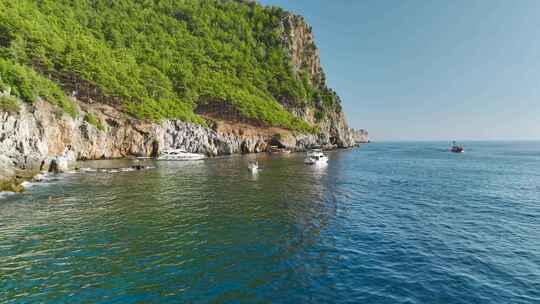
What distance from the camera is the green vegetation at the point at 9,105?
47.4 m

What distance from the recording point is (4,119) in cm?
4625

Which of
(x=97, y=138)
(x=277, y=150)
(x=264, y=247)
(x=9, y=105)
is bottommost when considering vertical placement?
(x=264, y=247)

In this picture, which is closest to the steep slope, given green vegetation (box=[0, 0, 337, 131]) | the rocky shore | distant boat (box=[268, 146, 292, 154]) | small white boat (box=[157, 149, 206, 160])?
the rocky shore

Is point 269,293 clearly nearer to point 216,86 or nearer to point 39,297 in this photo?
point 39,297

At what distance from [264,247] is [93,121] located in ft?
253

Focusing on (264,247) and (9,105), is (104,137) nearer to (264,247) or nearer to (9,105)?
(9,105)

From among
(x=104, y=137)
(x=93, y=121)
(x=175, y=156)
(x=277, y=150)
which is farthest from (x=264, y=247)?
(x=277, y=150)

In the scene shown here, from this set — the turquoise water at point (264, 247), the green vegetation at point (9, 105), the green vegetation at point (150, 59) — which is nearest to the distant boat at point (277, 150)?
the green vegetation at point (150, 59)

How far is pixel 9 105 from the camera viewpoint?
48.4 metres

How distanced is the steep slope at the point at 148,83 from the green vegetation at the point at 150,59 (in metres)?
0.43

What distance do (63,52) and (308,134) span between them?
104m

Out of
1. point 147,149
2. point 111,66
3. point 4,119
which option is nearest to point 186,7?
point 111,66

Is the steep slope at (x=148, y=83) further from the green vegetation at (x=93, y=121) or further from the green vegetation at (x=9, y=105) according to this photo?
the green vegetation at (x=93, y=121)

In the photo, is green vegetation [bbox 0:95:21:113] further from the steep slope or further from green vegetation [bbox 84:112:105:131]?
green vegetation [bbox 84:112:105:131]
